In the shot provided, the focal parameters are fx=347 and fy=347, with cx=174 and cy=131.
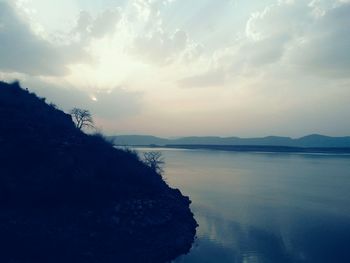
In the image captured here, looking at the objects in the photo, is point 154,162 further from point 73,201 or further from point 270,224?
point 73,201

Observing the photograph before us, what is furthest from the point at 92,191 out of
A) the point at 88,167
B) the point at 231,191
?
the point at 231,191

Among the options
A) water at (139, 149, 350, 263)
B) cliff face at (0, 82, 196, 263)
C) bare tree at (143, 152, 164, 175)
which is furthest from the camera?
bare tree at (143, 152, 164, 175)

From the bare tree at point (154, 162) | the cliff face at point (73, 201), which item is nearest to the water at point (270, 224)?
the cliff face at point (73, 201)

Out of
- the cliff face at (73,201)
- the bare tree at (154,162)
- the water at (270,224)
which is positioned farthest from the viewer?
the bare tree at (154,162)

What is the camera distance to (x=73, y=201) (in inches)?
1628

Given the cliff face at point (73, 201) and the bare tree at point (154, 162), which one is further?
the bare tree at point (154, 162)

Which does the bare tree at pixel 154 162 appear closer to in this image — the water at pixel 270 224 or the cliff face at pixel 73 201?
the water at pixel 270 224

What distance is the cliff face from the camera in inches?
1412

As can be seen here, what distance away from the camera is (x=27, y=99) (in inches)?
2269

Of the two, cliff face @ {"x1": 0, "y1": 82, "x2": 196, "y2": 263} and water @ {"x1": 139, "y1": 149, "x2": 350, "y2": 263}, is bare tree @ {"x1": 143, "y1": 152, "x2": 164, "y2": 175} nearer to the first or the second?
water @ {"x1": 139, "y1": 149, "x2": 350, "y2": 263}

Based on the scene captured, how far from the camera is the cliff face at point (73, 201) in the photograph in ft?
118

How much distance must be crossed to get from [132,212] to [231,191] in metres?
52.0

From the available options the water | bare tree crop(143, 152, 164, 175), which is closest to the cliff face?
the water

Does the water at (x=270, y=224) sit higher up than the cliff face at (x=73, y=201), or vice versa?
the cliff face at (x=73, y=201)
